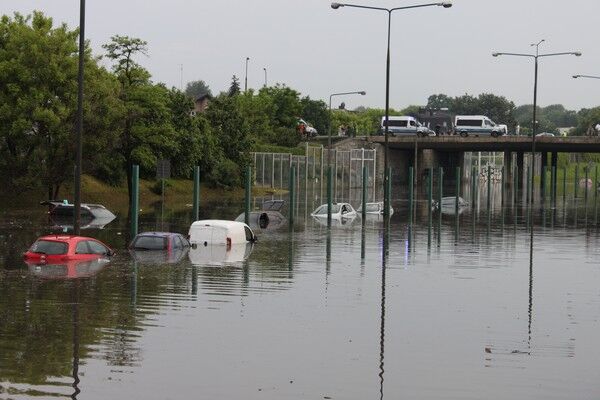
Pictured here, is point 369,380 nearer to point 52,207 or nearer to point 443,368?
point 443,368

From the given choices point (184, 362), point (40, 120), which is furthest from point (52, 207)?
point (184, 362)

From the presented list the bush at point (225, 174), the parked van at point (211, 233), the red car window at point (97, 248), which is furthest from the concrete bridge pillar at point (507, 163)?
the red car window at point (97, 248)

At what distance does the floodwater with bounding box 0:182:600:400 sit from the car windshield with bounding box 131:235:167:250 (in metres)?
1.63

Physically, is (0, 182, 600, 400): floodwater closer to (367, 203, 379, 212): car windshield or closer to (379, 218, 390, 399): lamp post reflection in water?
(379, 218, 390, 399): lamp post reflection in water

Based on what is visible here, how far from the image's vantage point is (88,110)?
73.2 metres

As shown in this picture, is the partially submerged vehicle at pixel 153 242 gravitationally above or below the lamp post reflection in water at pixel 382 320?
above

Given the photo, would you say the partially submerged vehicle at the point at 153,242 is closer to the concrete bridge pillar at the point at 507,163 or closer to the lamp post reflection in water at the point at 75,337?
the lamp post reflection in water at the point at 75,337

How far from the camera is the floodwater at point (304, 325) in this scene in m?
18.8

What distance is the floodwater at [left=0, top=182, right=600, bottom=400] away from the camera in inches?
739

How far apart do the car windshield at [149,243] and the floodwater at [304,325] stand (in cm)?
163

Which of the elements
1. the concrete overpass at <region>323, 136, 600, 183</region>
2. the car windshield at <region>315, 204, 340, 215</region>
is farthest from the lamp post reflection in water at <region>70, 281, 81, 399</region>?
the concrete overpass at <region>323, 136, 600, 183</region>

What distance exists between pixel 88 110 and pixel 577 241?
33.5 metres

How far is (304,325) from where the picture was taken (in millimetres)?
24953

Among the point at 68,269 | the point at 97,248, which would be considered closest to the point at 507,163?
the point at 97,248
